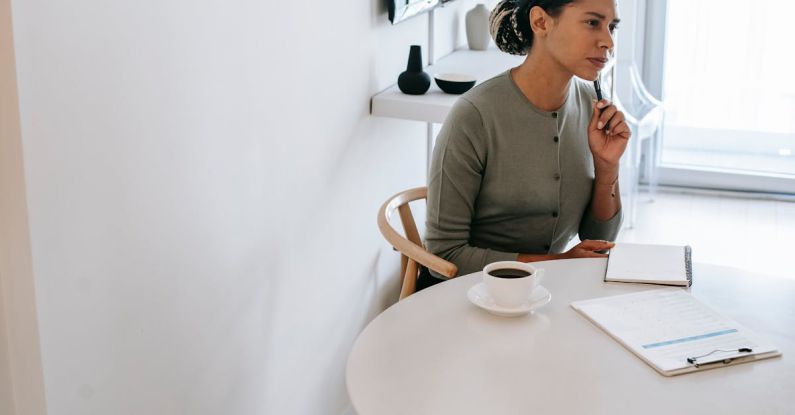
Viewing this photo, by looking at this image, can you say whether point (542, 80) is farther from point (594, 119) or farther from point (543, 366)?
point (543, 366)

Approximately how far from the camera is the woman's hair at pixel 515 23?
6.79ft

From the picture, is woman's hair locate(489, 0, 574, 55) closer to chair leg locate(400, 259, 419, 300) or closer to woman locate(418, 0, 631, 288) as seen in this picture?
woman locate(418, 0, 631, 288)

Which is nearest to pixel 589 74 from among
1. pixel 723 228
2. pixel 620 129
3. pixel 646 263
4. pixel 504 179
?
pixel 620 129

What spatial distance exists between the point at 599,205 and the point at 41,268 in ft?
3.97

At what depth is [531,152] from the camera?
2.09 meters

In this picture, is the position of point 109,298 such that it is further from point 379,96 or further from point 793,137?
point 793,137

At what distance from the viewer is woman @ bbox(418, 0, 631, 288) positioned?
2029 mm

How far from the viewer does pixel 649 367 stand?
1.38m

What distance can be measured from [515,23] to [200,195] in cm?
78

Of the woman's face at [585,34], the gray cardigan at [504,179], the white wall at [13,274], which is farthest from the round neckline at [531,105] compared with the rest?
the white wall at [13,274]

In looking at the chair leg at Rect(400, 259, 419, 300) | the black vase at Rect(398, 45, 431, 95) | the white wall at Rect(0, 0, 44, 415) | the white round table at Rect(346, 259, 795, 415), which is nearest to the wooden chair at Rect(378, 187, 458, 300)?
the chair leg at Rect(400, 259, 419, 300)

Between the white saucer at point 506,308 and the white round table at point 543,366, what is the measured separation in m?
0.01

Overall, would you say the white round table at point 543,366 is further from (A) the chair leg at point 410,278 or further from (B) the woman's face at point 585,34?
(B) the woman's face at point 585,34

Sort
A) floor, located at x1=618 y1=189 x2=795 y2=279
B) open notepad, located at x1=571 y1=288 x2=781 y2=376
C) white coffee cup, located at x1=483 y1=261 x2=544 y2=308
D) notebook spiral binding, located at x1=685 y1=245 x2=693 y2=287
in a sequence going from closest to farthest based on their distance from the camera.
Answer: open notepad, located at x1=571 y1=288 x2=781 y2=376 → white coffee cup, located at x1=483 y1=261 x2=544 y2=308 → notebook spiral binding, located at x1=685 y1=245 x2=693 y2=287 → floor, located at x1=618 y1=189 x2=795 y2=279
